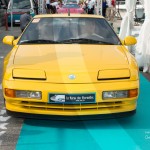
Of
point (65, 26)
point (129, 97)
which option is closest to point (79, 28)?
point (65, 26)

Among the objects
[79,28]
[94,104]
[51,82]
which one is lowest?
[94,104]

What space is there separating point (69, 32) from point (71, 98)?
66.7 inches

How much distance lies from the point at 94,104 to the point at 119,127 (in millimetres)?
602

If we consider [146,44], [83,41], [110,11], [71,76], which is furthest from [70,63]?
[110,11]

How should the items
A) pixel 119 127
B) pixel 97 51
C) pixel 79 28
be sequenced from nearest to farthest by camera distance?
pixel 119 127 < pixel 97 51 < pixel 79 28

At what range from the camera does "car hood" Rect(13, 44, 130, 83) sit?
4156 mm

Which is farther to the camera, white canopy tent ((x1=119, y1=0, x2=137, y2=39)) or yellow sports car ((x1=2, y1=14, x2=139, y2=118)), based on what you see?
white canopy tent ((x1=119, y1=0, x2=137, y2=39))

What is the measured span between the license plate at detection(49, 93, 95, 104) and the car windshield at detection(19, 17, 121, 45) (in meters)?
1.39

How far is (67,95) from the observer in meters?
4.01

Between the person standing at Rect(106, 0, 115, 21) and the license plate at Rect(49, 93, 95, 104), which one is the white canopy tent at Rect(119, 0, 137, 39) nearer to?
the license plate at Rect(49, 93, 95, 104)

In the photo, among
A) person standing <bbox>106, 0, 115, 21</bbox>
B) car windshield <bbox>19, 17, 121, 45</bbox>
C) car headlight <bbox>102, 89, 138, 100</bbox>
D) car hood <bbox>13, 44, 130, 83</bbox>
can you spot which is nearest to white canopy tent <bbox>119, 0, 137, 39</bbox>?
car windshield <bbox>19, 17, 121, 45</bbox>

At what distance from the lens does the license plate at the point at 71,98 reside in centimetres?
402

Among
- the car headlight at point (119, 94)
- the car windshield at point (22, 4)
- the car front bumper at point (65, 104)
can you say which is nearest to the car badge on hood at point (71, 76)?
the car front bumper at point (65, 104)

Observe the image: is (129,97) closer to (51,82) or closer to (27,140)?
(51,82)
